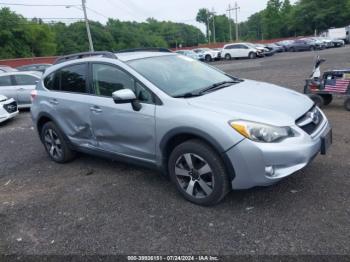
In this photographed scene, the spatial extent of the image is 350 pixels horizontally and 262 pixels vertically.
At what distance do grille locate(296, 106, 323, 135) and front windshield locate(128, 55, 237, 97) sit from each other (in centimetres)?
125

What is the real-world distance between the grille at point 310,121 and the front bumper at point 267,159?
142 millimetres

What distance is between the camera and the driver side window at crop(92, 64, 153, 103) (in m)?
4.01

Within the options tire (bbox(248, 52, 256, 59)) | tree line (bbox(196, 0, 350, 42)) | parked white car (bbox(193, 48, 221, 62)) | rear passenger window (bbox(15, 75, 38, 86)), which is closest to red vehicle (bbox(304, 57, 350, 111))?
rear passenger window (bbox(15, 75, 38, 86))

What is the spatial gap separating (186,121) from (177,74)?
105 cm

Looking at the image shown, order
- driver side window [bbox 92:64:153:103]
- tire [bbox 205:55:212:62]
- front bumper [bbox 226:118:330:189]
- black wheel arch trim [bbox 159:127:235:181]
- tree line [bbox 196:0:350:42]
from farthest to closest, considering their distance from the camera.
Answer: tree line [bbox 196:0:350:42] → tire [bbox 205:55:212:62] → driver side window [bbox 92:64:153:103] → black wheel arch trim [bbox 159:127:235:181] → front bumper [bbox 226:118:330:189]

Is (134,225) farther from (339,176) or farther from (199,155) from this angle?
(339,176)

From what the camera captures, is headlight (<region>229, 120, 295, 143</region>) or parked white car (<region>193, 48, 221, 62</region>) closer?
headlight (<region>229, 120, 295, 143</region>)

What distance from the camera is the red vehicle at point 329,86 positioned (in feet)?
24.2

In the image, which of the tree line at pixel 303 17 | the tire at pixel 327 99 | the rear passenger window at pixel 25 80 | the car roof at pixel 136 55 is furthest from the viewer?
the tree line at pixel 303 17

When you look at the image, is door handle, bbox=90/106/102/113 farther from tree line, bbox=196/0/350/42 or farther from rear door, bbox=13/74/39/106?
tree line, bbox=196/0/350/42

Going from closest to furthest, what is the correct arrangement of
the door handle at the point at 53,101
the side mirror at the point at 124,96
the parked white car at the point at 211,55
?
1. the side mirror at the point at 124,96
2. the door handle at the point at 53,101
3. the parked white car at the point at 211,55

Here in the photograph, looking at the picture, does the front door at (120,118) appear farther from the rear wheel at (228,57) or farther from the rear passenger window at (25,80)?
the rear wheel at (228,57)

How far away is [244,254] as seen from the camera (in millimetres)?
2926

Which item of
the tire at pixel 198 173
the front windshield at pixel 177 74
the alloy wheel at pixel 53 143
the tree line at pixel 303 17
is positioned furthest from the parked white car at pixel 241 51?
the tree line at pixel 303 17
